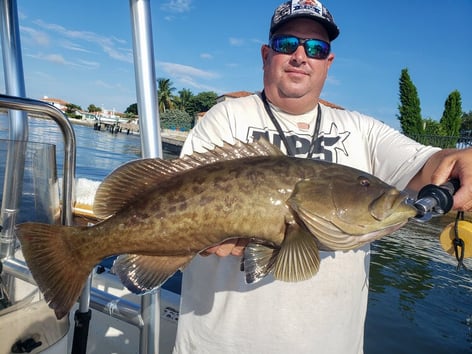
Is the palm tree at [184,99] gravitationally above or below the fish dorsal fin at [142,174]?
above

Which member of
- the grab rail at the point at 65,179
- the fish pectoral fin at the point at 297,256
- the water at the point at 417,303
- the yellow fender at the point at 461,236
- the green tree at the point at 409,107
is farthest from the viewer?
the green tree at the point at 409,107

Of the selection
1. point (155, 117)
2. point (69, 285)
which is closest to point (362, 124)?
point (155, 117)

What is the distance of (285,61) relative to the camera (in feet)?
8.61

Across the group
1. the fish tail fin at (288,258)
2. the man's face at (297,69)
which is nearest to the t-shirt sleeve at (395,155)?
the man's face at (297,69)

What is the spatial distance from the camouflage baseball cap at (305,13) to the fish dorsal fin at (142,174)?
115 centimetres

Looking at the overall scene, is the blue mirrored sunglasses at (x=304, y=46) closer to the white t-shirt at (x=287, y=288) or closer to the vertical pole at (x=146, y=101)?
the white t-shirt at (x=287, y=288)

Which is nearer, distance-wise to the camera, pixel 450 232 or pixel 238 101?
pixel 450 232

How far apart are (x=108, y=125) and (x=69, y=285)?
103 metres

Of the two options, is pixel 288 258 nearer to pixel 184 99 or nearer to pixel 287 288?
pixel 287 288

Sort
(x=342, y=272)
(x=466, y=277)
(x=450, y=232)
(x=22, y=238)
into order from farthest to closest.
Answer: (x=466, y=277) < (x=342, y=272) < (x=450, y=232) < (x=22, y=238)

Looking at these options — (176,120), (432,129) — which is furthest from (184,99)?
(432,129)

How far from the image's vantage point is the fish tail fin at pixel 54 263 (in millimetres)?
1714

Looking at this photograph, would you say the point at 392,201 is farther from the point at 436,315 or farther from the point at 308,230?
the point at 436,315

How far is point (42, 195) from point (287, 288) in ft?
5.16
